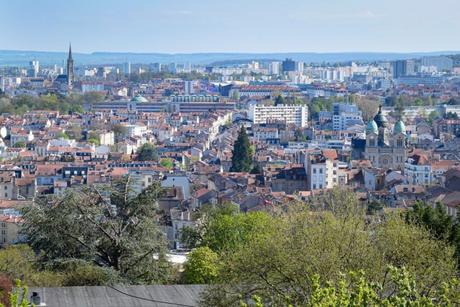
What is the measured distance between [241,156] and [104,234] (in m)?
27.1

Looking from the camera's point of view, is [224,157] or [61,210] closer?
Result: [61,210]

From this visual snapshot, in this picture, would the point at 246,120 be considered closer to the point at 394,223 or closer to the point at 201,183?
the point at 201,183

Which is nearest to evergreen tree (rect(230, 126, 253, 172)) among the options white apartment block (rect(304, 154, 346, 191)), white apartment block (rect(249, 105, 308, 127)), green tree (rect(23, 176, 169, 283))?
white apartment block (rect(304, 154, 346, 191))

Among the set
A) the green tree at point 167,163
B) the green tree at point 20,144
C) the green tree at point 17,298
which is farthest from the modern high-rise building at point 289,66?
the green tree at point 17,298

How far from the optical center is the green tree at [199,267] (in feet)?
51.4

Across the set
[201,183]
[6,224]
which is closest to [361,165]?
[201,183]

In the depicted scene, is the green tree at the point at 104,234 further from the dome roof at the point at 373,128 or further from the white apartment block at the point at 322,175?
the dome roof at the point at 373,128

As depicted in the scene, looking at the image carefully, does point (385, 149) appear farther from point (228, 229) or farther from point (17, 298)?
point (17, 298)

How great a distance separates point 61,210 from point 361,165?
25612mm

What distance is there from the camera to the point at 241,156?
41.5 metres

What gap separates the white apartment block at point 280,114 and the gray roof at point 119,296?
60.0 metres

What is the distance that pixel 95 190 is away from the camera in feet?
49.1

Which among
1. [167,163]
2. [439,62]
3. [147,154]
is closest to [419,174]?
[167,163]

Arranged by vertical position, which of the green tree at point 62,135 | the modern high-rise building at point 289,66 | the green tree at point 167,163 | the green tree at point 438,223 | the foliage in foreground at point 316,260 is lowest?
the green tree at point 62,135
